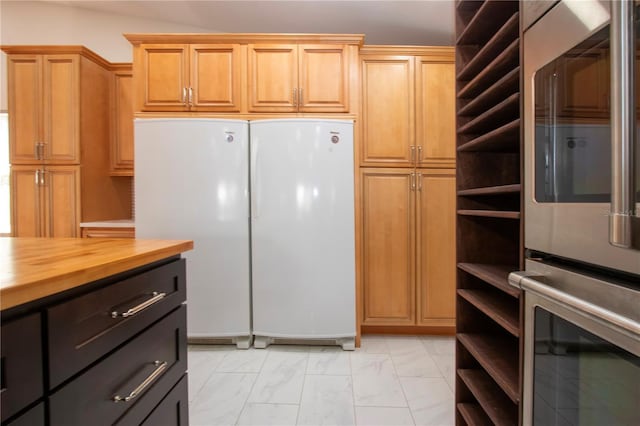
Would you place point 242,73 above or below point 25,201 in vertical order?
above

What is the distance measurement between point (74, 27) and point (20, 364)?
3640 millimetres

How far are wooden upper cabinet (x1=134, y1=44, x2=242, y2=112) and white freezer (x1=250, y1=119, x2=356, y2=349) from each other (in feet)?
1.28

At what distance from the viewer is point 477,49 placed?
1317 mm

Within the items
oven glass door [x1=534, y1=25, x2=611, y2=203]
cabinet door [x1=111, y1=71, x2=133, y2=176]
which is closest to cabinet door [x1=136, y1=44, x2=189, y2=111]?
cabinet door [x1=111, y1=71, x2=133, y2=176]

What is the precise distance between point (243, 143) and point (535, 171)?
6.11 feet

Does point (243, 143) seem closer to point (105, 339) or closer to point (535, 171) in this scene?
point (105, 339)

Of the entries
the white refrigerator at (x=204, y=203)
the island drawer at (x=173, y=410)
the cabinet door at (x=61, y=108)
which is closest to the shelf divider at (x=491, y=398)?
the island drawer at (x=173, y=410)

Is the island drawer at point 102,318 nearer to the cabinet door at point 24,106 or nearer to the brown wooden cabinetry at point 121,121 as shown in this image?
the brown wooden cabinetry at point 121,121

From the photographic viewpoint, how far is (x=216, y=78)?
2.36 metres

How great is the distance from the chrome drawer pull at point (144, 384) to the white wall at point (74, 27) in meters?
3.05

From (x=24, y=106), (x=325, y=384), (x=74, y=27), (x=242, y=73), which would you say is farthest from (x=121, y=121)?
(x=325, y=384)

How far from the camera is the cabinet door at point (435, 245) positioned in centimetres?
246

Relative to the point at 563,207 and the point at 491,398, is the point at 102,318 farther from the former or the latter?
the point at 491,398

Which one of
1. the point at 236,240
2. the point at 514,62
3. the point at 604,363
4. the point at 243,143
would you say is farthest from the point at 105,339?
the point at 243,143
